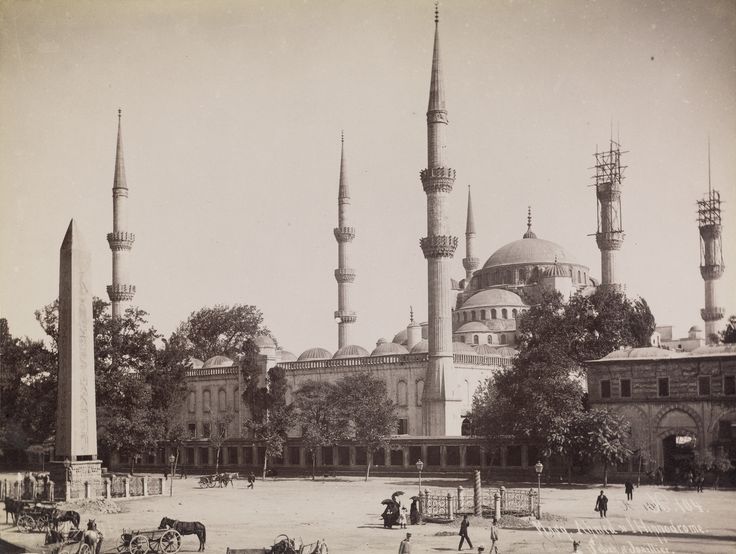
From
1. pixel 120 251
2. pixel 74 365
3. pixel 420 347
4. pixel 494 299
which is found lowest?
pixel 74 365

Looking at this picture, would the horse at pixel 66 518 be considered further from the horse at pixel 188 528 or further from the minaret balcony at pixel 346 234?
the minaret balcony at pixel 346 234

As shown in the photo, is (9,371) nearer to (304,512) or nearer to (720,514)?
(304,512)

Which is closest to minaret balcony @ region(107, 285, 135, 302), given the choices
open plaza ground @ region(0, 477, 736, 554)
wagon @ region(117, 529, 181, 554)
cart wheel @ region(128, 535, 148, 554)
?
open plaza ground @ region(0, 477, 736, 554)

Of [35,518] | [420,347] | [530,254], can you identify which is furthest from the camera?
[530,254]

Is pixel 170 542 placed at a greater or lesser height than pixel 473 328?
lesser

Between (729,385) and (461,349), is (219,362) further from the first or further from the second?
(729,385)

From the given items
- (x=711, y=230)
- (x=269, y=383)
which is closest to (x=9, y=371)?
(x=269, y=383)

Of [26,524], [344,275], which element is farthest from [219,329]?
[26,524]

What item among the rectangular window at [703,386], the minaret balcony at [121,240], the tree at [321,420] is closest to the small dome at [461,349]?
the tree at [321,420]
